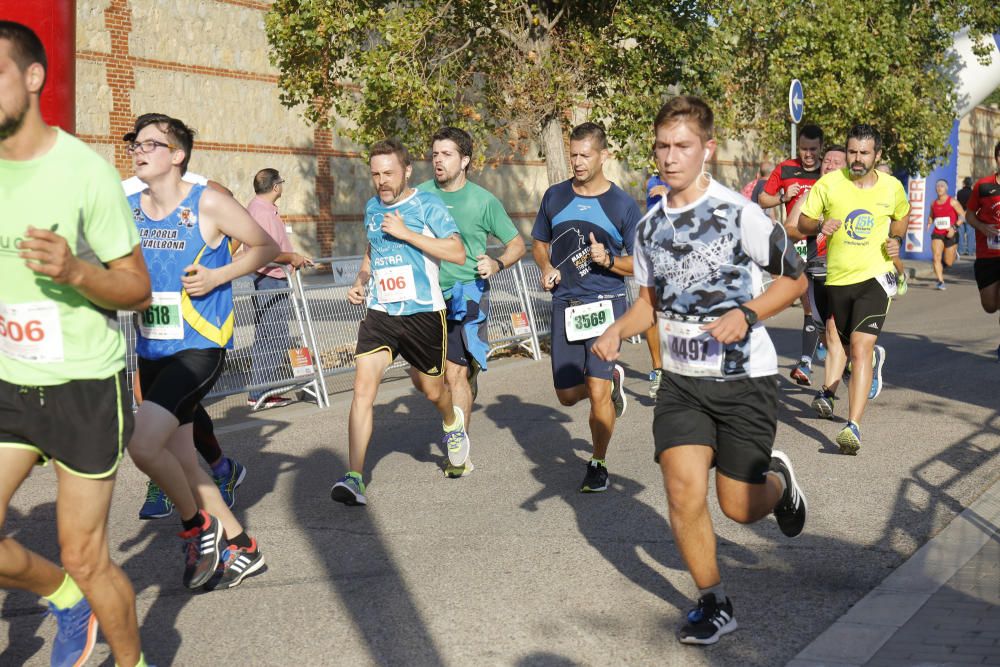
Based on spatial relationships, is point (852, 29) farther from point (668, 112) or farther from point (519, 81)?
point (668, 112)

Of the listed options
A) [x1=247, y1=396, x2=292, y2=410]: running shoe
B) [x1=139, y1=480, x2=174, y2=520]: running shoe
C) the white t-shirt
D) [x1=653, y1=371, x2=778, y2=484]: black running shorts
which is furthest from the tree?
[x1=653, y1=371, x2=778, y2=484]: black running shorts

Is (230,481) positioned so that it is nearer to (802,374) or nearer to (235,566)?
(235,566)

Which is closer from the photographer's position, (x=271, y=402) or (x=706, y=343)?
(x=706, y=343)

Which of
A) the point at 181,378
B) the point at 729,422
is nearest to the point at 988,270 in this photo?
the point at 729,422

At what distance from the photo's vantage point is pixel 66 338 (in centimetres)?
354

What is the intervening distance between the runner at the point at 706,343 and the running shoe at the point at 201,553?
1905mm

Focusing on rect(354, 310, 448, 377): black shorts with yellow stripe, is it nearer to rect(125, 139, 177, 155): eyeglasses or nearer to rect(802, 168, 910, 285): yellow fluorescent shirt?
rect(125, 139, 177, 155): eyeglasses

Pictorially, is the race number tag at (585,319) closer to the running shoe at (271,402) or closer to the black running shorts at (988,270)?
the running shoe at (271,402)

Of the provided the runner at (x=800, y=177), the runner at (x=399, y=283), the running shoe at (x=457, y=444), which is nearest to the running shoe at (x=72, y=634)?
the runner at (x=399, y=283)

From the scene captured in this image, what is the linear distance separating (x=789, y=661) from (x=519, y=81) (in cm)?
1056

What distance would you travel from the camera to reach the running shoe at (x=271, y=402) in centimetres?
1052

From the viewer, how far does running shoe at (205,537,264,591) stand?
5.20 meters

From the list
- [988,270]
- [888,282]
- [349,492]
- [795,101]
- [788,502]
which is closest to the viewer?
[788,502]

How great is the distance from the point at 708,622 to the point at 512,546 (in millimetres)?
1596
